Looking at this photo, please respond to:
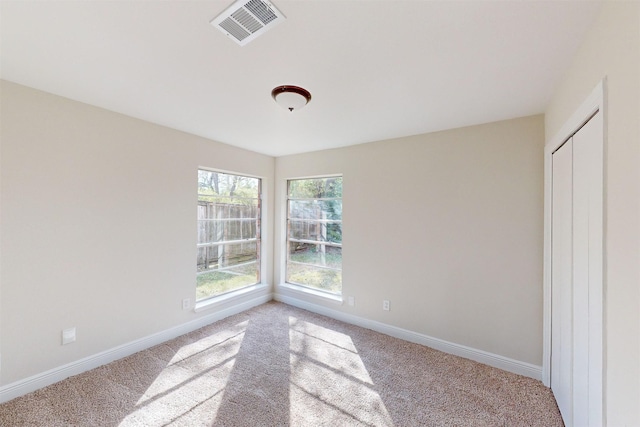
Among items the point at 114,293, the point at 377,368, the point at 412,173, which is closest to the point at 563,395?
the point at 377,368

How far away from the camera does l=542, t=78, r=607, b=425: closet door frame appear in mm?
1109

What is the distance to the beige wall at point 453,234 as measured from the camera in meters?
2.33

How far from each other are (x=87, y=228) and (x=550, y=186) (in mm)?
4075

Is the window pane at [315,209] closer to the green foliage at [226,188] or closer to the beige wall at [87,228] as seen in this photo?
the green foliage at [226,188]

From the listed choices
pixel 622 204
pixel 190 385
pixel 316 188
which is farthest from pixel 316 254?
pixel 622 204

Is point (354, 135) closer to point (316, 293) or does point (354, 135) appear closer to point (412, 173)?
point (412, 173)

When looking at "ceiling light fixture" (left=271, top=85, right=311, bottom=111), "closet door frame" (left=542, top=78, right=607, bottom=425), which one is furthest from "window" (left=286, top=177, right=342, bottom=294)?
"closet door frame" (left=542, top=78, right=607, bottom=425)

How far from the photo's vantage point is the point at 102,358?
235cm

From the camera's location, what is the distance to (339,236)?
3.71 metres

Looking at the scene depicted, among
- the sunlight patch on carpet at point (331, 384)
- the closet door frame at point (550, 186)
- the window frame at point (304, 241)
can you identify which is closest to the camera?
the closet door frame at point (550, 186)

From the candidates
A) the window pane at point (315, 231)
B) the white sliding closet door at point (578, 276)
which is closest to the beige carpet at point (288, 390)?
the white sliding closet door at point (578, 276)

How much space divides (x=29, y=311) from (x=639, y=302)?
11.8ft

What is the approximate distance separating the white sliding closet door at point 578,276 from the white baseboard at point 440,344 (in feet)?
0.84

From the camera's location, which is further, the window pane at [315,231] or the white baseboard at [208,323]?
the window pane at [315,231]
